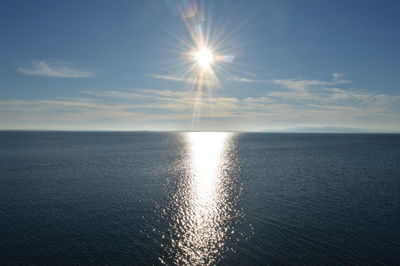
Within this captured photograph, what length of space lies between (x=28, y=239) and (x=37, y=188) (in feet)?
99.5

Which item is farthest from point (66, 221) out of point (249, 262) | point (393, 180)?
point (393, 180)

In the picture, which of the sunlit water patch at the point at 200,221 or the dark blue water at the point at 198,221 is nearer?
the dark blue water at the point at 198,221

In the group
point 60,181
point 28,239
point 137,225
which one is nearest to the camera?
point 28,239

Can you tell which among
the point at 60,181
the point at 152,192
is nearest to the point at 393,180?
the point at 152,192

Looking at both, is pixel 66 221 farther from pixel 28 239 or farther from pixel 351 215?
pixel 351 215

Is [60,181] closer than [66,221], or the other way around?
[66,221]

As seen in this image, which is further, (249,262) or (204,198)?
(204,198)

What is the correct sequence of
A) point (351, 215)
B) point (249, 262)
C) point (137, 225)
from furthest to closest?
point (351, 215) < point (137, 225) < point (249, 262)

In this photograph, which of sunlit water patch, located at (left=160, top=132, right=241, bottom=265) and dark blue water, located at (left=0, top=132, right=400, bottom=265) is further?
sunlit water patch, located at (left=160, top=132, right=241, bottom=265)

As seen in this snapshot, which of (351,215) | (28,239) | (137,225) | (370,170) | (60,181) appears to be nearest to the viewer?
(28,239)

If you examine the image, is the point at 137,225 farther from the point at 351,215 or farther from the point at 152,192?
the point at 351,215

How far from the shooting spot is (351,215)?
1660 inches

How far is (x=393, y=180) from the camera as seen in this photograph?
68.8 m

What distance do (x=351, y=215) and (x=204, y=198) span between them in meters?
29.2
